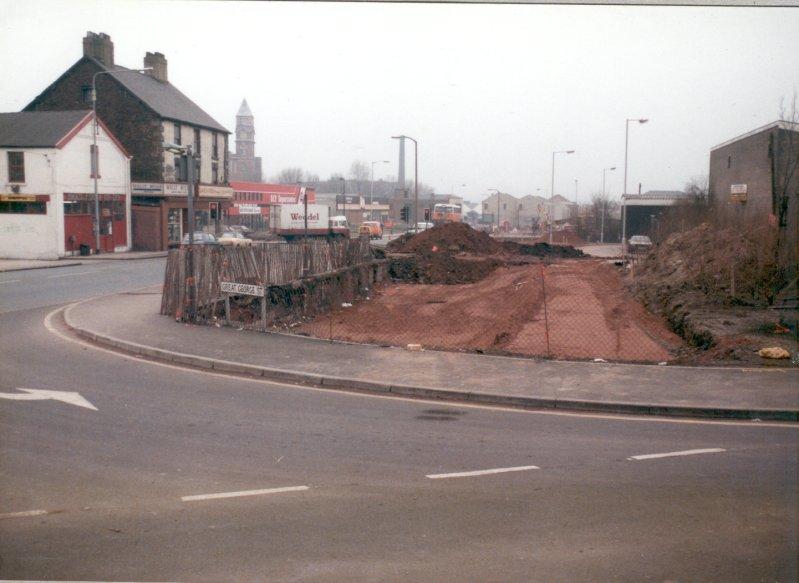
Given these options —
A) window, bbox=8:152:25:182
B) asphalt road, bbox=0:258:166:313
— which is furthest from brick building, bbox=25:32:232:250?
asphalt road, bbox=0:258:166:313

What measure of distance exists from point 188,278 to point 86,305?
16.4ft

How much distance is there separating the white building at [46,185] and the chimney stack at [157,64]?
1576 centimetres

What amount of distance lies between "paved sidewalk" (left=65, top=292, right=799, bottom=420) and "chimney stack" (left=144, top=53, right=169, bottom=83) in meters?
50.2

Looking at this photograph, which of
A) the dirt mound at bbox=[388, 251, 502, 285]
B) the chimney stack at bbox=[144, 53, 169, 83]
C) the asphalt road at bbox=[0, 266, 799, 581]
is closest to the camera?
the asphalt road at bbox=[0, 266, 799, 581]

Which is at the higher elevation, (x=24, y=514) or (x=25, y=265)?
(x=25, y=265)

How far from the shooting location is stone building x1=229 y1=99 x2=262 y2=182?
393 ft

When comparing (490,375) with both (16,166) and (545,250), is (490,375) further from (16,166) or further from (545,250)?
(16,166)

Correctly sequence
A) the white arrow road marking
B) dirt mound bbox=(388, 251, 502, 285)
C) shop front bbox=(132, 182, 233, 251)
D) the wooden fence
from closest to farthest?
the white arrow road marking, the wooden fence, dirt mound bbox=(388, 251, 502, 285), shop front bbox=(132, 182, 233, 251)

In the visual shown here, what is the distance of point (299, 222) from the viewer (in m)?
61.1

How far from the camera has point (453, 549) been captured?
5.52 m

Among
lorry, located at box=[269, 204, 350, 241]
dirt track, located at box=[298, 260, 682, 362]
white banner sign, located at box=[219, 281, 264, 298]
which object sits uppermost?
lorry, located at box=[269, 204, 350, 241]

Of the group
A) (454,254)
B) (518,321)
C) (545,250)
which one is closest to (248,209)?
(454,254)

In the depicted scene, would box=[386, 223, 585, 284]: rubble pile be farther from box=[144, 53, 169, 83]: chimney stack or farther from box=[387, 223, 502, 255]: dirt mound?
box=[144, 53, 169, 83]: chimney stack

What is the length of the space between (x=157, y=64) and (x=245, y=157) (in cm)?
6136
